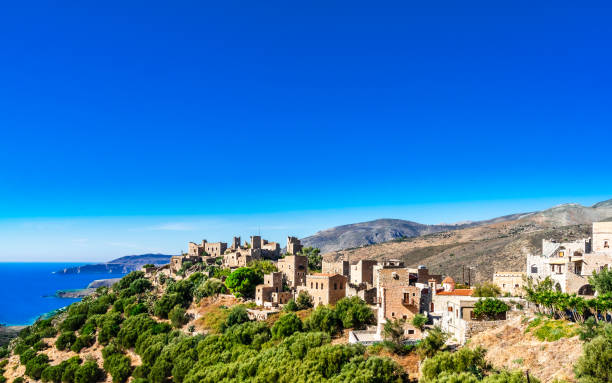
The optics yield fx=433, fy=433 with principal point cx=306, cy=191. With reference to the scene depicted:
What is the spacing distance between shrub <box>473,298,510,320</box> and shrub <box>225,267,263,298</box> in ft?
106

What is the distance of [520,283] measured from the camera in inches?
1767

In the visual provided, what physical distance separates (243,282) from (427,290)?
85.6ft

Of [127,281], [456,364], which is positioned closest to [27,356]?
[127,281]

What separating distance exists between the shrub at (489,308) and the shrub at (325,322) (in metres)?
12.8

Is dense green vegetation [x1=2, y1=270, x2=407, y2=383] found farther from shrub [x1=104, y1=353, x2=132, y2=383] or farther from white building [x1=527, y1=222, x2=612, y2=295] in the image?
white building [x1=527, y1=222, x2=612, y2=295]

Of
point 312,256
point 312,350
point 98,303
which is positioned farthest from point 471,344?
point 98,303

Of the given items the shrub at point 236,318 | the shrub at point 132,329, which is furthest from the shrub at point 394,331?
the shrub at point 132,329

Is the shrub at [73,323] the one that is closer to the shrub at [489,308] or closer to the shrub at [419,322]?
the shrub at [419,322]

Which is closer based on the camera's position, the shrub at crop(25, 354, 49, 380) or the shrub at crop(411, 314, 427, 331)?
the shrub at crop(411, 314, 427, 331)

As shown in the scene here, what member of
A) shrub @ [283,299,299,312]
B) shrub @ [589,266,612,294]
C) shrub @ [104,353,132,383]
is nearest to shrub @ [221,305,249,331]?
shrub @ [283,299,299,312]

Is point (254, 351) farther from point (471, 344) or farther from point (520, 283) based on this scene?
point (520, 283)

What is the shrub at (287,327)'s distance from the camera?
129 feet

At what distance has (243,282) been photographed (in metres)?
56.7

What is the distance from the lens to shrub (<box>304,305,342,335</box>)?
127ft
